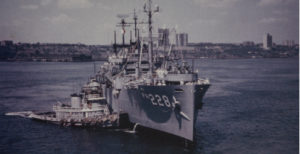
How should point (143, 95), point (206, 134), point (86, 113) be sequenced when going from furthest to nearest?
1. point (86, 113)
2. point (206, 134)
3. point (143, 95)

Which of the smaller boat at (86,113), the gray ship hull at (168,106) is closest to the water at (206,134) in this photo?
the smaller boat at (86,113)

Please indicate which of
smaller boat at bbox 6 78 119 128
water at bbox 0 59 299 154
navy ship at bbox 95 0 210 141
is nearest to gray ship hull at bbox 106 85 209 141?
navy ship at bbox 95 0 210 141

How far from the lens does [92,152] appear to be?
2180 centimetres

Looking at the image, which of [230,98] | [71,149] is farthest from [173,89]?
[230,98]

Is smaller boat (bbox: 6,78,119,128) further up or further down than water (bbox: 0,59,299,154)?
further up

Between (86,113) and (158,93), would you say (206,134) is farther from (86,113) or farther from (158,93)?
(86,113)

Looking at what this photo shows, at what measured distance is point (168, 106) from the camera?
21.6 metres

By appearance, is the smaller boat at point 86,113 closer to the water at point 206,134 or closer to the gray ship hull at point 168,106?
the water at point 206,134

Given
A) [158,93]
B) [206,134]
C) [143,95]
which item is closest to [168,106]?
[158,93]

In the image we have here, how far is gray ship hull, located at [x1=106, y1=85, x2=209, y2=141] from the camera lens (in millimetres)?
20578

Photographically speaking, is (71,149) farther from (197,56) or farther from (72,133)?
(197,56)

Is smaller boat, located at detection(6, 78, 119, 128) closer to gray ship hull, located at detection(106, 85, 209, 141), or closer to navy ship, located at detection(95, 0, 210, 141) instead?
navy ship, located at detection(95, 0, 210, 141)

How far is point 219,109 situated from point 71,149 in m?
17.6

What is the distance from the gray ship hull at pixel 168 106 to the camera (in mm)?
20578
